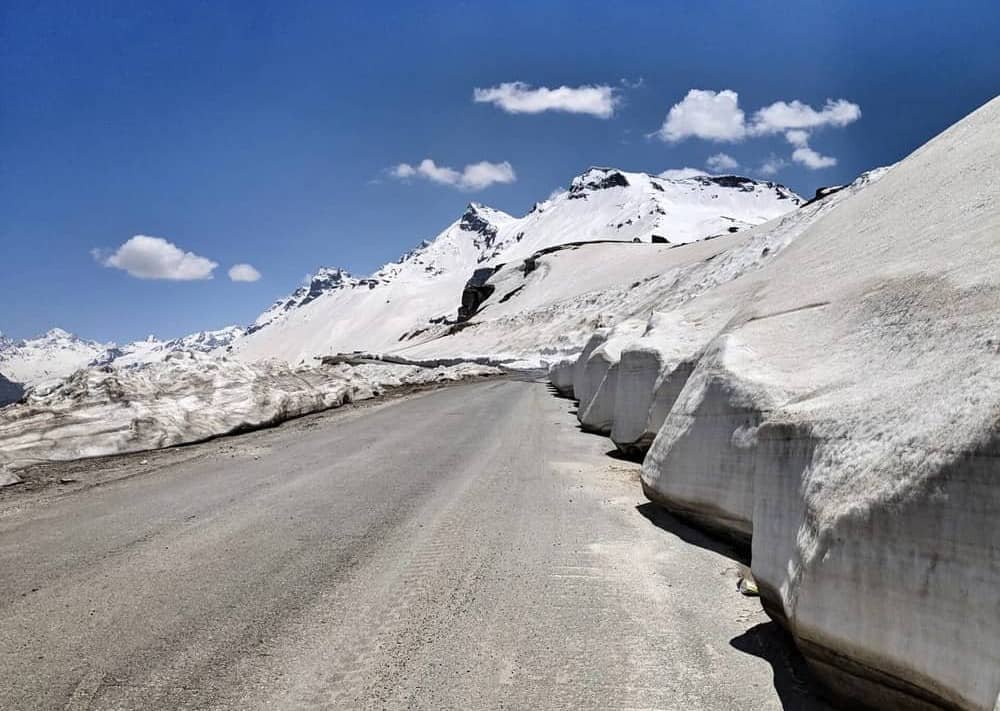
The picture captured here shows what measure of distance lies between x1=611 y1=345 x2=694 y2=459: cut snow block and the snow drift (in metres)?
1.58

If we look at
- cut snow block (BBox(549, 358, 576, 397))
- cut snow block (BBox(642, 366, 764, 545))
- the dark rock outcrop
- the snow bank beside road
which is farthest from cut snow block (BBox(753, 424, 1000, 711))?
the dark rock outcrop

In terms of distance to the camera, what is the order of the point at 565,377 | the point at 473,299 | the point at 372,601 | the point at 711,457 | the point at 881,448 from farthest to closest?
1. the point at 473,299
2. the point at 565,377
3. the point at 711,457
4. the point at 372,601
5. the point at 881,448

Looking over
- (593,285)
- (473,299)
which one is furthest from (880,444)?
(473,299)

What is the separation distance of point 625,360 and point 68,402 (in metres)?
9.48

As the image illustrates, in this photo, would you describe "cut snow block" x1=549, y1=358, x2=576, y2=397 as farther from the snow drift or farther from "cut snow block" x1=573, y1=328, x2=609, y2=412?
the snow drift

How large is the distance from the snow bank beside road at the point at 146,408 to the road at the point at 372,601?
2.75 meters

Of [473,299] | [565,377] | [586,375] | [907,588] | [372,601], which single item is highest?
[473,299]

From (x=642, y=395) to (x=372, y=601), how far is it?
19.0ft

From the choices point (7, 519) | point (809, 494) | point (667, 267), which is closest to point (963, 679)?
point (809, 494)

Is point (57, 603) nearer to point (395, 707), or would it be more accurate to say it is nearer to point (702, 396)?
point (395, 707)

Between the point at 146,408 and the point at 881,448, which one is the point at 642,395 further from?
the point at 146,408

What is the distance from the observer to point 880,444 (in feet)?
8.85

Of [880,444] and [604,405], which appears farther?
[604,405]

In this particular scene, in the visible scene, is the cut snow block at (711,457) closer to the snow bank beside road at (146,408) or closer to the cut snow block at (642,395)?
the cut snow block at (642,395)
